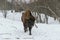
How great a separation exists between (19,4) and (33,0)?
2.50 m

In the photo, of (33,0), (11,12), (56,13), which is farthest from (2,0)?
(56,13)

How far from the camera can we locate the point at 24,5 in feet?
106

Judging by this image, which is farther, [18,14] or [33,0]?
[18,14]

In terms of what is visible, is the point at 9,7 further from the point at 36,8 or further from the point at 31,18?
the point at 31,18

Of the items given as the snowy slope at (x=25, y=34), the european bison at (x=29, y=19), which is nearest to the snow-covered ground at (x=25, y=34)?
the snowy slope at (x=25, y=34)

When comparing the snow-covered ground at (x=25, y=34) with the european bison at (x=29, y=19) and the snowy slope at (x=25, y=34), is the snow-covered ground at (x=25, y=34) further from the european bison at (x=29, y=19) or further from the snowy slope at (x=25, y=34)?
the european bison at (x=29, y=19)

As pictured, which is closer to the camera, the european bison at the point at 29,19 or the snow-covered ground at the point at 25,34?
the snow-covered ground at the point at 25,34

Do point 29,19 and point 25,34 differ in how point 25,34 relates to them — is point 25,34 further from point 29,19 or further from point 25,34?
point 29,19

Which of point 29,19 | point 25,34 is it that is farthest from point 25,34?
point 29,19

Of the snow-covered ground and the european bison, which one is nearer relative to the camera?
the snow-covered ground

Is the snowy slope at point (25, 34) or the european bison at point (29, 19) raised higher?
the european bison at point (29, 19)

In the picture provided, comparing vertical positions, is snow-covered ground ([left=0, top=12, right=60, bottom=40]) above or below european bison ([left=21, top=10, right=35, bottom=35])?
below

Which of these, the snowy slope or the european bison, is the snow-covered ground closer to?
the snowy slope

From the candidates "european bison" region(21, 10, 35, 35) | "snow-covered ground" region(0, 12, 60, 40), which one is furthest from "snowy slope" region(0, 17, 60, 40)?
"european bison" region(21, 10, 35, 35)
